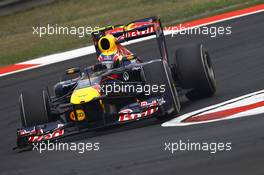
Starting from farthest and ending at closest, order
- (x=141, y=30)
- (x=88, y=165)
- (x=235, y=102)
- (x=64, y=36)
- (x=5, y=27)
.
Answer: (x=5, y=27) → (x=64, y=36) → (x=141, y=30) → (x=235, y=102) → (x=88, y=165)

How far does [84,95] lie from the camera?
10.6 metres

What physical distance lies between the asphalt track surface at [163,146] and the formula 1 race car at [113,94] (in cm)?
23

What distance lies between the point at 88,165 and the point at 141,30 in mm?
3925

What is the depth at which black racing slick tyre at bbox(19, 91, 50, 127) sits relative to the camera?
10.9 m

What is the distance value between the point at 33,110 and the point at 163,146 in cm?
259

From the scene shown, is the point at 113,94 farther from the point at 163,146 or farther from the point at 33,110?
the point at 163,146

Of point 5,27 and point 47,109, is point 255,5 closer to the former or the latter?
point 5,27

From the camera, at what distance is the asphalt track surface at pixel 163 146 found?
7840mm

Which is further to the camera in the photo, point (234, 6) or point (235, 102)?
point (234, 6)

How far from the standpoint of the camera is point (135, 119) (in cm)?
1048

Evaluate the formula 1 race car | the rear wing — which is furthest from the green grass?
the formula 1 race car

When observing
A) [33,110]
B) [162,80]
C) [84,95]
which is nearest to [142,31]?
[162,80]

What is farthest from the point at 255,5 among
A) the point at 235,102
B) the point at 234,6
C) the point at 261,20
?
the point at 235,102

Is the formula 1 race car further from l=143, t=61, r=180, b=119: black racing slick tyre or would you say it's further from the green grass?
the green grass
